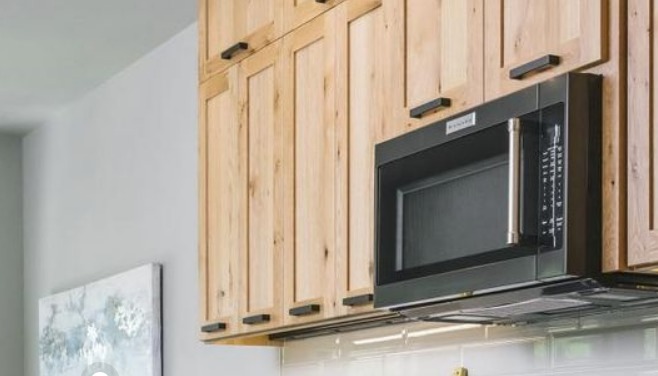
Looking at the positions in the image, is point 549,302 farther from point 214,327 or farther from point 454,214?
point 214,327

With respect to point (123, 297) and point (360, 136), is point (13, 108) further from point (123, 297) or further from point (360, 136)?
point (360, 136)

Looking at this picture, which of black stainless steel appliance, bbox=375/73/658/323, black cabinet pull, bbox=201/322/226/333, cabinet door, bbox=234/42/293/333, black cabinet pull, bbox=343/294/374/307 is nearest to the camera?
black stainless steel appliance, bbox=375/73/658/323

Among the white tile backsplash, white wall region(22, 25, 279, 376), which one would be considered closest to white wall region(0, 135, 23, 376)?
white wall region(22, 25, 279, 376)

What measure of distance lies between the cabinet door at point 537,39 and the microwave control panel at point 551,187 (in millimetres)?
135

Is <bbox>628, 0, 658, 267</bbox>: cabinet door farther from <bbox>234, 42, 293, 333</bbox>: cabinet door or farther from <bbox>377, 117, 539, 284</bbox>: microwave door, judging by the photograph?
<bbox>234, 42, 293, 333</bbox>: cabinet door

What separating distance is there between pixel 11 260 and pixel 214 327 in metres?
3.15

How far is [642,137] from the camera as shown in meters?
2.18

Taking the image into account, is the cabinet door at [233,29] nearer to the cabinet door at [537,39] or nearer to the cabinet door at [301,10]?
the cabinet door at [301,10]

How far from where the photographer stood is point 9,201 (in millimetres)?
6684

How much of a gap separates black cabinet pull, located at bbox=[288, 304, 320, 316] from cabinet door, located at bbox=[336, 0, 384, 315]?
11cm

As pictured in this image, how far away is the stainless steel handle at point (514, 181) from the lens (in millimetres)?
2340

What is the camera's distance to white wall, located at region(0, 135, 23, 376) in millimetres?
6621

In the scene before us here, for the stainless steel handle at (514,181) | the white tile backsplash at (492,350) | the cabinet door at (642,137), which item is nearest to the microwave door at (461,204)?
the stainless steel handle at (514,181)

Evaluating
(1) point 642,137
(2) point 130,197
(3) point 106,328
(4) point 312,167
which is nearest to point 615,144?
(1) point 642,137
